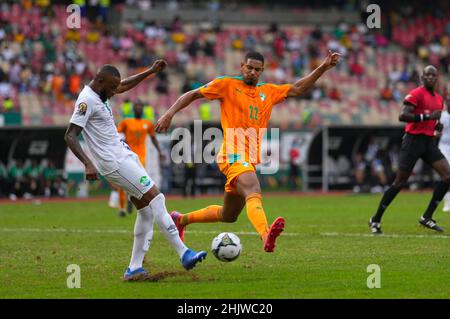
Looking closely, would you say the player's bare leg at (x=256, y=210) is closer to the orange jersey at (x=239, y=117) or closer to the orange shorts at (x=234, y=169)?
the orange shorts at (x=234, y=169)

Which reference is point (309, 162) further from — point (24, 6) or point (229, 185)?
point (229, 185)

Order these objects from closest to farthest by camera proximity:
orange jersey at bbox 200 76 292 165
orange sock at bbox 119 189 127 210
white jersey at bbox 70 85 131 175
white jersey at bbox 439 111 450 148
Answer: white jersey at bbox 70 85 131 175
orange jersey at bbox 200 76 292 165
white jersey at bbox 439 111 450 148
orange sock at bbox 119 189 127 210

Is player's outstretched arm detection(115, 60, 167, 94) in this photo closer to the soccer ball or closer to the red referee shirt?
the soccer ball

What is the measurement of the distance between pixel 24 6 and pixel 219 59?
885cm

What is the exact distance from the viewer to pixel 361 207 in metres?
25.6

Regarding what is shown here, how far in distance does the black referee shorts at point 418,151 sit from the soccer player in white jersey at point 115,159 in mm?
6636

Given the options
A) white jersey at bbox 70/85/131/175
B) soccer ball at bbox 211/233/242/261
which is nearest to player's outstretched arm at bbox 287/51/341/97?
soccer ball at bbox 211/233/242/261

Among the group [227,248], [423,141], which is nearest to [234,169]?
[227,248]

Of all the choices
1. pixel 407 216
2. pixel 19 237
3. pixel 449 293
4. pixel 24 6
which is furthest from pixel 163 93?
pixel 449 293

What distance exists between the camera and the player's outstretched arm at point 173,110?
11.2 m

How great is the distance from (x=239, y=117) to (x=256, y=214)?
1.42 m

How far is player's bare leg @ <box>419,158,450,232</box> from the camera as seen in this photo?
53.3 ft

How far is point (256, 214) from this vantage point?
11086 millimetres

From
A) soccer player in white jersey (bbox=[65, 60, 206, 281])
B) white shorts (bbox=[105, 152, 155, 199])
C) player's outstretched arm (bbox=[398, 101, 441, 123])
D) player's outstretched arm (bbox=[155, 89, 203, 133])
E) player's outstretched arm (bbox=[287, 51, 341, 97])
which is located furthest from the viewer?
player's outstretched arm (bbox=[398, 101, 441, 123])
